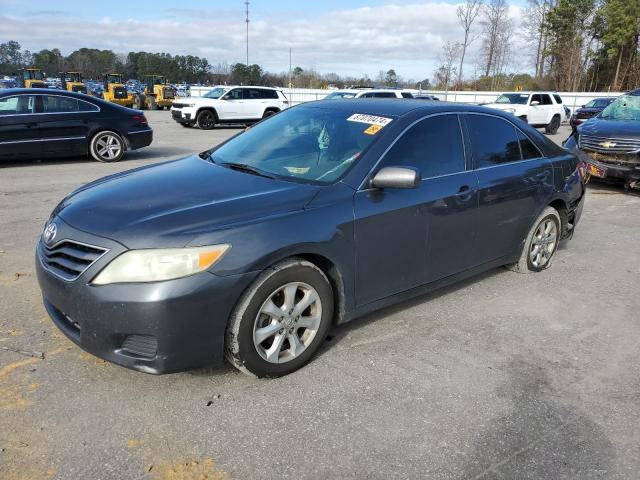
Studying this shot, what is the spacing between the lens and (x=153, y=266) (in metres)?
2.77

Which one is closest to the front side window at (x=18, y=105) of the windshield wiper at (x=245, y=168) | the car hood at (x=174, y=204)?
the car hood at (x=174, y=204)

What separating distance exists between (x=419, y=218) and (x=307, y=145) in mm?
966

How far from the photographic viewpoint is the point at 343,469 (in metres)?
2.53

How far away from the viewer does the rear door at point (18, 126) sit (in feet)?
33.4

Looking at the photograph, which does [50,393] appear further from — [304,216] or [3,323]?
[304,216]

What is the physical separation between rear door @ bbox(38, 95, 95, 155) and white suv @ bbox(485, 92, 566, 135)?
16.8 m

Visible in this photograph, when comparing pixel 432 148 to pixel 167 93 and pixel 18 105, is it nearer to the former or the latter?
pixel 18 105

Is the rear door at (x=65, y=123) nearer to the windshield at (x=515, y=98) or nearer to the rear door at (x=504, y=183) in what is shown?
the rear door at (x=504, y=183)

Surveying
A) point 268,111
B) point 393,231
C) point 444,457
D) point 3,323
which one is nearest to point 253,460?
point 444,457

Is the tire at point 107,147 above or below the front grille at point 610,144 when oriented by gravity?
below

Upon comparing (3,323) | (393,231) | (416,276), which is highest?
(393,231)

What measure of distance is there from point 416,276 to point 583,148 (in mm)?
7835

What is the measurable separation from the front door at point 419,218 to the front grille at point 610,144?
6.55 meters

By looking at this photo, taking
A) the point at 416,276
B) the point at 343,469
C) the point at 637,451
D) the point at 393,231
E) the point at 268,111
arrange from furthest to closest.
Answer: the point at 268,111, the point at 416,276, the point at 393,231, the point at 637,451, the point at 343,469
